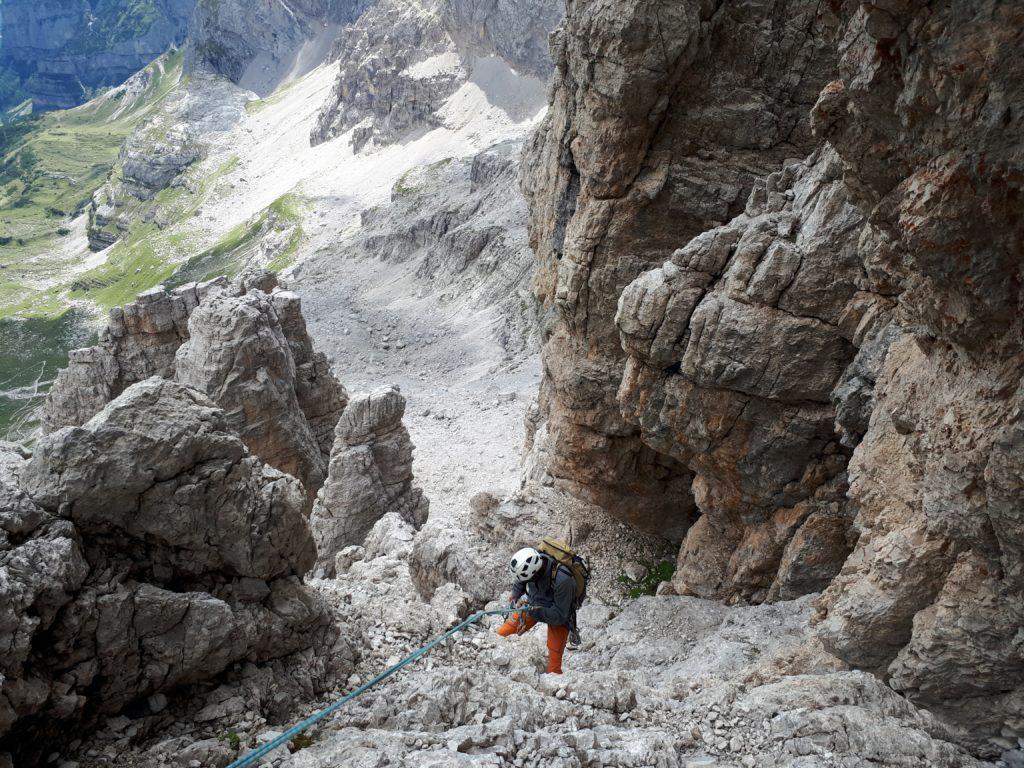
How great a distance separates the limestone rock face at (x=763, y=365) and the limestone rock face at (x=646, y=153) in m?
0.43

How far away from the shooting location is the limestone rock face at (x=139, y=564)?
30.8 ft

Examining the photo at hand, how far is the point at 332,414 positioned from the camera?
40344 millimetres

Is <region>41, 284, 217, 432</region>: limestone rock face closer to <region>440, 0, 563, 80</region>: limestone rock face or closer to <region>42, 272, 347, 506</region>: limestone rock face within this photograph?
<region>42, 272, 347, 506</region>: limestone rock face

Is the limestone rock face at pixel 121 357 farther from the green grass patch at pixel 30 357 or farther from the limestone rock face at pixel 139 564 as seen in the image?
the green grass patch at pixel 30 357

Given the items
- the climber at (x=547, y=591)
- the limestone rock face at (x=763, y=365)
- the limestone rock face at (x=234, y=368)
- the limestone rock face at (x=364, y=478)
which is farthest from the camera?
the limestone rock face at (x=364, y=478)

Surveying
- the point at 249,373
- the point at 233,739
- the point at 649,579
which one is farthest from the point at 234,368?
the point at 233,739

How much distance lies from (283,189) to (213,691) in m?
187

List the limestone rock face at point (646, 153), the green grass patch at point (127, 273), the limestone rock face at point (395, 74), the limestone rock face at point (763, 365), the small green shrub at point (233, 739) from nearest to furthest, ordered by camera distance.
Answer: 1. the small green shrub at point (233, 739)
2. the limestone rock face at point (763, 365)
3. the limestone rock face at point (646, 153)
4. the limestone rock face at point (395, 74)
5. the green grass patch at point (127, 273)

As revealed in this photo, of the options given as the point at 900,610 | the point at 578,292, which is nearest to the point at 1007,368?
the point at 900,610

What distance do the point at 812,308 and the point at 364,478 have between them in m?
24.4

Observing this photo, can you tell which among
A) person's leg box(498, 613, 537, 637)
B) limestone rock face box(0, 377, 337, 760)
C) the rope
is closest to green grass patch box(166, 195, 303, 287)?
limestone rock face box(0, 377, 337, 760)

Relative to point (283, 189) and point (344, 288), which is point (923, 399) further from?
point (283, 189)

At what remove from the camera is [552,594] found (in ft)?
42.9

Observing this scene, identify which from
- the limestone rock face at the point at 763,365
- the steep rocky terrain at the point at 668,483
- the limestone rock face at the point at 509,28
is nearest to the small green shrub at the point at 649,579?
the steep rocky terrain at the point at 668,483
